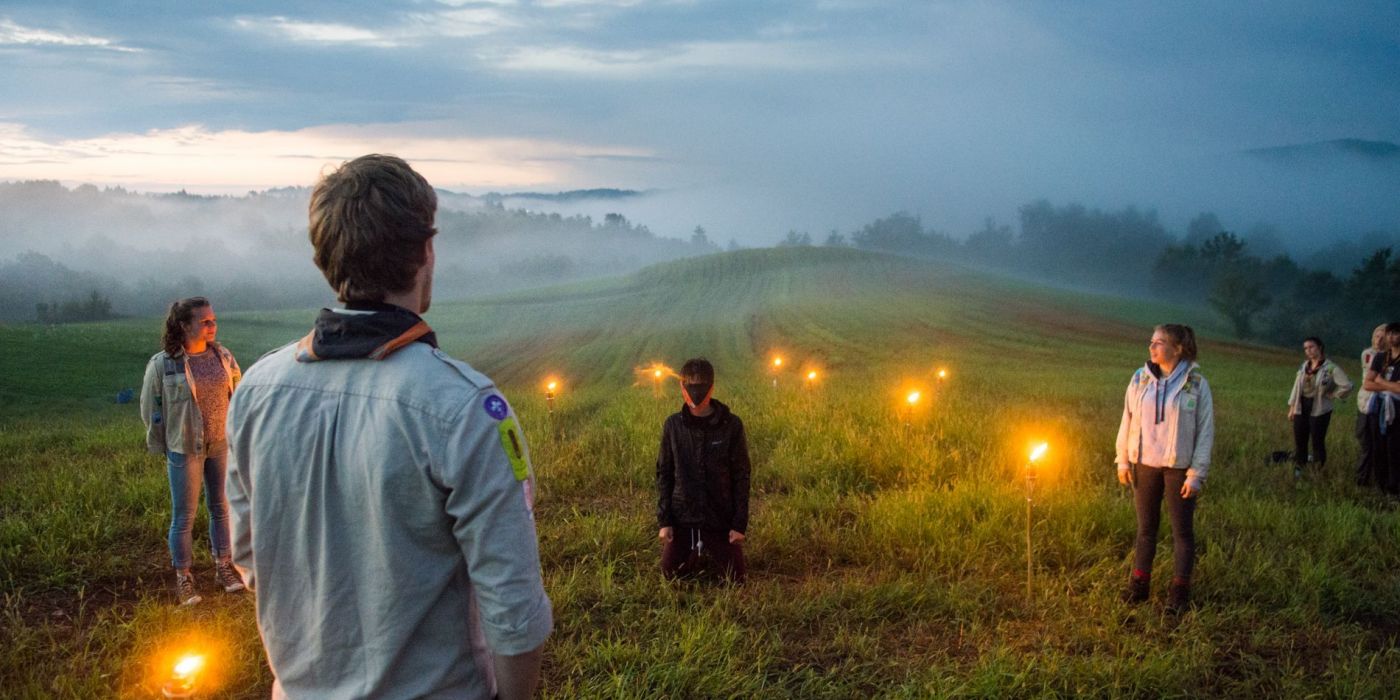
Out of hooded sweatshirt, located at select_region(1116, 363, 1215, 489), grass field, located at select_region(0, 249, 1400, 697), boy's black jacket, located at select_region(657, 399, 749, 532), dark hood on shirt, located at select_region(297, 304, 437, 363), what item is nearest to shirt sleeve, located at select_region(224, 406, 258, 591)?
dark hood on shirt, located at select_region(297, 304, 437, 363)

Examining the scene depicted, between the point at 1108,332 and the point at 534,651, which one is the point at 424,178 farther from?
the point at 1108,332

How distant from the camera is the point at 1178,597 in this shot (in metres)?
5.61

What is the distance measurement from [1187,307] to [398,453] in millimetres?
53632

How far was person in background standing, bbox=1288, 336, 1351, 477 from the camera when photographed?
33.6ft

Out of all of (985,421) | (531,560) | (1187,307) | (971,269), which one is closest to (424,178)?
(531,560)

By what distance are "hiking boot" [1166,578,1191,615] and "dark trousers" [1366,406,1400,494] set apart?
5686 millimetres

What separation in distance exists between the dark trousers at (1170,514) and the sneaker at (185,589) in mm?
6594

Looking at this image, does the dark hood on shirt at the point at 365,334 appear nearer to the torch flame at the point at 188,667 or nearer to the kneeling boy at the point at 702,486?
the torch flame at the point at 188,667

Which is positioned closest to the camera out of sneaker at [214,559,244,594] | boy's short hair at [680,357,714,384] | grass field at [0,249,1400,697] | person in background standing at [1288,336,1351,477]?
grass field at [0,249,1400,697]

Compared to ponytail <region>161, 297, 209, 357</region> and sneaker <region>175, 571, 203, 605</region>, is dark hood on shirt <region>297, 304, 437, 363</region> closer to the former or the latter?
ponytail <region>161, 297, 209, 357</region>

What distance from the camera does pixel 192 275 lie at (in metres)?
53.0

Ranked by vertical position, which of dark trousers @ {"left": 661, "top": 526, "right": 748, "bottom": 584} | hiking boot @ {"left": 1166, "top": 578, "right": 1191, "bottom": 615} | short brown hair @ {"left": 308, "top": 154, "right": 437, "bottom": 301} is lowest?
hiking boot @ {"left": 1166, "top": 578, "right": 1191, "bottom": 615}

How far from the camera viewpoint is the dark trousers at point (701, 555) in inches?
237

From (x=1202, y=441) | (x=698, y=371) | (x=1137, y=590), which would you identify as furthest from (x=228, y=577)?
(x=1202, y=441)
